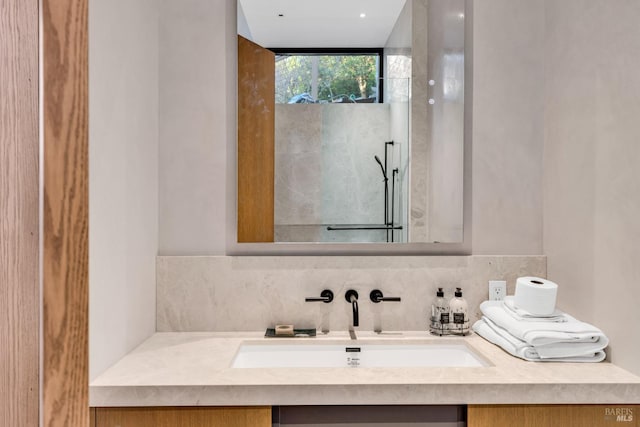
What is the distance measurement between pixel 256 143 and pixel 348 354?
828 millimetres

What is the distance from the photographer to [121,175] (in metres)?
1.39

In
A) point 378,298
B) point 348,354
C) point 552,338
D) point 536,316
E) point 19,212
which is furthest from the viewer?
point 378,298

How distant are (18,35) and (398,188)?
131 cm

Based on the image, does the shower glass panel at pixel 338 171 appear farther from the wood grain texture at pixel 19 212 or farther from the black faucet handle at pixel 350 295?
the wood grain texture at pixel 19 212

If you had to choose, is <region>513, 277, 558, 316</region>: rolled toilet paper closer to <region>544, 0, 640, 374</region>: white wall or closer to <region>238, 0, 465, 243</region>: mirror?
<region>544, 0, 640, 374</region>: white wall

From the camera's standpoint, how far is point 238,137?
1.71 m

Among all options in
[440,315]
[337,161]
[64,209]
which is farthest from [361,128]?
[64,209]

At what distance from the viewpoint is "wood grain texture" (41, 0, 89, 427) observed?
0.60 meters

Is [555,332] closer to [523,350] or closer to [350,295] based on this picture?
[523,350]

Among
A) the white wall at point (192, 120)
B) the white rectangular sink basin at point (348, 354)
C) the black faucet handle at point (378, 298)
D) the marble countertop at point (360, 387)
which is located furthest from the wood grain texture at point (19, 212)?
the black faucet handle at point (378, 298)

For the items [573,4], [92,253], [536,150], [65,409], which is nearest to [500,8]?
[573,4]

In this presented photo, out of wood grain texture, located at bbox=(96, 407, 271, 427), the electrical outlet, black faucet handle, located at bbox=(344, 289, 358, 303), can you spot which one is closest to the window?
black faucet handle, located at bbox=(344, 289, 358, 303)

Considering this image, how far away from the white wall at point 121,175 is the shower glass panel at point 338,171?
0.47 metres

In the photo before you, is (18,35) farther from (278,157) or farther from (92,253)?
(278,157)
